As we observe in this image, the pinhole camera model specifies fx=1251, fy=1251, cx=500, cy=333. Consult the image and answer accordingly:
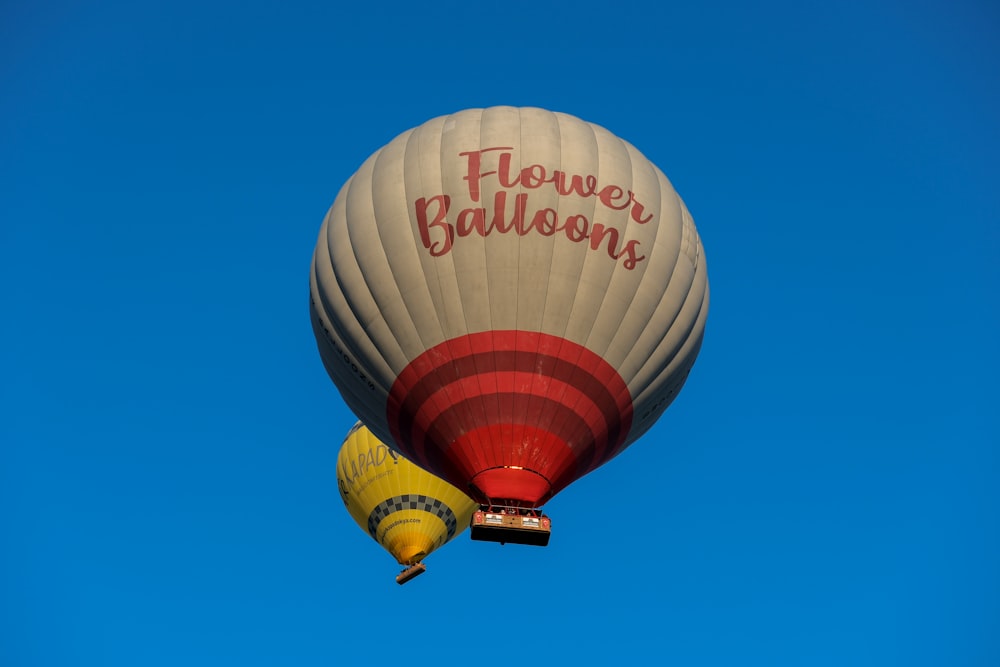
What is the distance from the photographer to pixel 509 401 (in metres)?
19.2

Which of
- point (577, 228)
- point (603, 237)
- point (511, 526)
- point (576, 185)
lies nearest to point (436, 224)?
point (577, 228)

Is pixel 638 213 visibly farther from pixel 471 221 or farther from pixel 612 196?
pixel 471 221

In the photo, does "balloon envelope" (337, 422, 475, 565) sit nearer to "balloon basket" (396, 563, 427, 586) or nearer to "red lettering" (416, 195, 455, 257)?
"balloon basket" (396, 563, 427, 586)

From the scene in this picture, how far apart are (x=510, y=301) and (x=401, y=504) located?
483 inches

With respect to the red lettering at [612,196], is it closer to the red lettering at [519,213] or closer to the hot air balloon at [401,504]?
the red lettering at [519,213]

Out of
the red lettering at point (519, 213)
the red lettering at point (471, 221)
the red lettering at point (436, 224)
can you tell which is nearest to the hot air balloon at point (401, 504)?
the red lettering at point (436, 224)

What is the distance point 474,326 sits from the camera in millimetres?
19375

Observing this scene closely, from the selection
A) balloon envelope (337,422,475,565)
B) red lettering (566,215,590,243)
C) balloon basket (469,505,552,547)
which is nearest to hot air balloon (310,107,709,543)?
red lettering (566,215,590,243)

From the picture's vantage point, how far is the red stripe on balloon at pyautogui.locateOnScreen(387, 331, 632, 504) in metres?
19.2

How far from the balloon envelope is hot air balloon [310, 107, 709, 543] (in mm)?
9794

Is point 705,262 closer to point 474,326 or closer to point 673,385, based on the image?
point 673,385

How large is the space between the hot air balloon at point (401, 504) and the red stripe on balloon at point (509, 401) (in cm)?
1098

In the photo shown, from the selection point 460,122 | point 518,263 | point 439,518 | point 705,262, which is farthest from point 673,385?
point 439,518

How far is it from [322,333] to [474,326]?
331 cm
